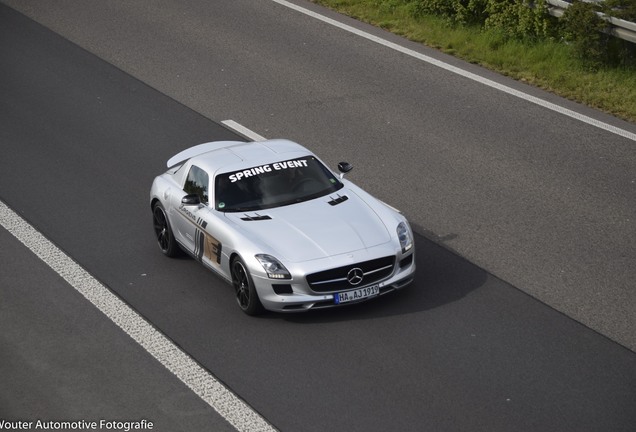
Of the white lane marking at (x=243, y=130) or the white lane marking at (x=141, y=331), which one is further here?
the white lane marking at (x=243, y=130)

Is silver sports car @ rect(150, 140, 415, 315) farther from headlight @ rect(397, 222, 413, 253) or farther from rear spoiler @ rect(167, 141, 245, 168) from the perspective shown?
rear spoiler @ rect(167, 141, 245, 168)

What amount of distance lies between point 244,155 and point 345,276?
7.99 feet

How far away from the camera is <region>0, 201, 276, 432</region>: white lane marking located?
388 inches

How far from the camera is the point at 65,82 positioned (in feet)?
63.2

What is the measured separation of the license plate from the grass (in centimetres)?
758

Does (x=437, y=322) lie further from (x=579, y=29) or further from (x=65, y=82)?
(x=65, y=82)

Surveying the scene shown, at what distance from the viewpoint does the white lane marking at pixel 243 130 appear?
16938mm

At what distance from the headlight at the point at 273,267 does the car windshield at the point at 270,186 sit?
1026 millimetres

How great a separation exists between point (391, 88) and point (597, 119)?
3411 millimetres

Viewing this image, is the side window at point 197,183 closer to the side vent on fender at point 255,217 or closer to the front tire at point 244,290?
the side vent on fender at point 255,217

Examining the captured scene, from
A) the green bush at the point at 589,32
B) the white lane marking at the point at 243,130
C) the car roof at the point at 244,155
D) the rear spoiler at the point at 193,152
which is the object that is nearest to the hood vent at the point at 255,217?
the car roof at the point at 244,155

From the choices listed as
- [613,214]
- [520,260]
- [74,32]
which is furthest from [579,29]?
[74,32]

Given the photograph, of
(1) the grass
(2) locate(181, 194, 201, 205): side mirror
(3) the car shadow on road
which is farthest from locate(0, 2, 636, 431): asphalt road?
(1) the grass

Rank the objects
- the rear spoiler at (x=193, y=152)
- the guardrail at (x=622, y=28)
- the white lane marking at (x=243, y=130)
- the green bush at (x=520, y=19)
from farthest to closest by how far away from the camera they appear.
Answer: the green bush at (x=520, y=19)
the guardrail at (x=622, y=28)
the white lane marking at (x=243, y=130)
the rear spoiler at (x=193, y=152)
